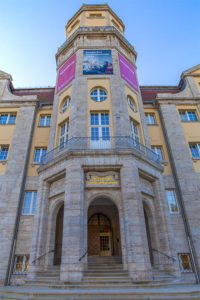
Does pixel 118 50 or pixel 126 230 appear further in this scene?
pixel 118 50

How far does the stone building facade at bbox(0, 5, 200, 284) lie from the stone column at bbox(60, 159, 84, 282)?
0.04 meters

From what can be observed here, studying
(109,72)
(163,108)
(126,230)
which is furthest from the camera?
(163,108)

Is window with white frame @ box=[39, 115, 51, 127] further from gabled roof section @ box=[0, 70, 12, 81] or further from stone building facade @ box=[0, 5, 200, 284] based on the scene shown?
gabled roof section @ box=[0, 70, 12, 81]

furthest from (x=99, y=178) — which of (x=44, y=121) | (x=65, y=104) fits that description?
(x=44, y=121)

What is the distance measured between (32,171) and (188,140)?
1349 centimetres

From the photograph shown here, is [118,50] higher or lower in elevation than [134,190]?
higher

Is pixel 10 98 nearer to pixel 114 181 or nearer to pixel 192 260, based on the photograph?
pixel 114 181

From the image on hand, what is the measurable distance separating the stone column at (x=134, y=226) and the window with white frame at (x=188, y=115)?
10603 mm

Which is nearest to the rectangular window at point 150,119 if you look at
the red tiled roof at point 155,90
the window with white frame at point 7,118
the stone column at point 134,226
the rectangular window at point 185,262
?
the red tiled roof at point 155,90

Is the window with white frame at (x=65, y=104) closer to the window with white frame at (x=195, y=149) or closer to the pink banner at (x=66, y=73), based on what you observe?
the pink banner at (x=66, y=73)

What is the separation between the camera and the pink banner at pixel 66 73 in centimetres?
1673

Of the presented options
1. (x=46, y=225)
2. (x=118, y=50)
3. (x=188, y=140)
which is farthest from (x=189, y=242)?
(x=118, y=50)

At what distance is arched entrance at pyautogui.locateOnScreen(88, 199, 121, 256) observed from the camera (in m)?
14.0

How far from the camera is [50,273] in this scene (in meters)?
10.0
